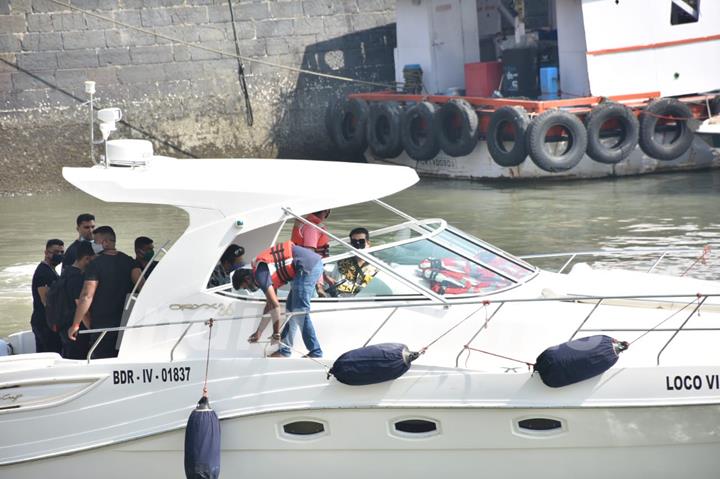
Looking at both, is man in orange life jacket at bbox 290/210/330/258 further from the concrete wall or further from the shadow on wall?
the shadow on wall

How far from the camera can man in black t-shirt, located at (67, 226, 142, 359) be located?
7.09 metres

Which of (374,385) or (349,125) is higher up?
(349,125)

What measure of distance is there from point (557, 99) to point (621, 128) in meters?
1.35

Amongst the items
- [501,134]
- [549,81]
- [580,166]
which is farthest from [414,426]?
[549,81]

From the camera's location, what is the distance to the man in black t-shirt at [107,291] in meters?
7.09

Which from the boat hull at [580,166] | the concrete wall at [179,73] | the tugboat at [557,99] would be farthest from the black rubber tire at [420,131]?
the concrete wall at [179,73]

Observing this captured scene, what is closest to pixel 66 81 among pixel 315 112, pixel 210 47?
pixel 210 47

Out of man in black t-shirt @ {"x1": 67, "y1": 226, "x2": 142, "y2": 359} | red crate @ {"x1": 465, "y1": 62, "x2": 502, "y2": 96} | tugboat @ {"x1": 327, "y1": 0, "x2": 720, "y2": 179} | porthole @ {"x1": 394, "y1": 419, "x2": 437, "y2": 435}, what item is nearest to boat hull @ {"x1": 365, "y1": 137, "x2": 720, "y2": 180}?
Result: tugboat @ {"x1": 327, "y1": 0, "x2": 720, "y2": 179}

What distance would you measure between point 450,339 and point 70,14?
13984mm

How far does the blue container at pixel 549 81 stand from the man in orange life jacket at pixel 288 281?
41.2 ft

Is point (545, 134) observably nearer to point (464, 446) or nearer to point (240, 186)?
point (240, 186)

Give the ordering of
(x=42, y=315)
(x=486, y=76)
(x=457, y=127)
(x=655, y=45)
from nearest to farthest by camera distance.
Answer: (x=42, y=315), (x=457, y=127), (x=655, y=45), (x=486, y=76)

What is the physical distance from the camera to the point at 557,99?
18.8 meters

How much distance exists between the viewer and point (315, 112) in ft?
67.8
